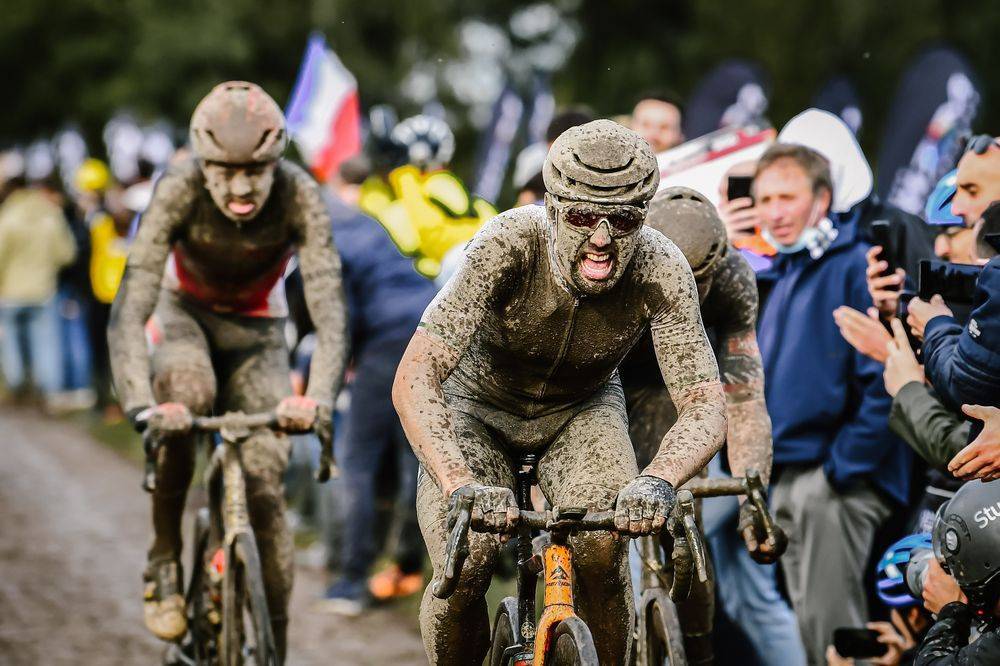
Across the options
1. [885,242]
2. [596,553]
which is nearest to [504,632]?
[596,553]

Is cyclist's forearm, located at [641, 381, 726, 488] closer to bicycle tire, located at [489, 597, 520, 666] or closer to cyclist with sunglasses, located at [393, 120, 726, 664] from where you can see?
cyclist with sunglasses, located at [393, 120, 726, 664]

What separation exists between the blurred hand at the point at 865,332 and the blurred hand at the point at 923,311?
62cm

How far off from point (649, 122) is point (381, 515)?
10.2 feet

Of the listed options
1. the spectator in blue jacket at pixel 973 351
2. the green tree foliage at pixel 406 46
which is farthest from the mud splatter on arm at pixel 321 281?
the green tree foliage at pixel 406 46

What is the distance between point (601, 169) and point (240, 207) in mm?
2321

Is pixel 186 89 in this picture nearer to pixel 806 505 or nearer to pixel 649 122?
pixel 649 122

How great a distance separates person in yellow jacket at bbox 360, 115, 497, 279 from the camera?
371 inches

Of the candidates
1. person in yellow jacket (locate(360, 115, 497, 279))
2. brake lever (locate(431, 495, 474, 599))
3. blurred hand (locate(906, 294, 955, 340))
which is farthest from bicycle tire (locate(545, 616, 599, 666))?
person in yellow jacket (locate(360, 115, 497, 279))

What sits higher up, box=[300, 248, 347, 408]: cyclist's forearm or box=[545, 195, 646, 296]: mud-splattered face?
box=[545, 195, 646, 296]: mud-splattered face

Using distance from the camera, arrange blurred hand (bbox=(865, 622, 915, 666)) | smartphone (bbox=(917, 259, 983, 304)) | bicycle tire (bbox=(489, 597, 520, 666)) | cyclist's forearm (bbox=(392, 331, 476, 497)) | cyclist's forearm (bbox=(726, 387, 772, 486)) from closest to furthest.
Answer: cyclist's forearm (bbox=(392, 331, 476, 497))
bicycle tire (bbox=(489, 597, 520, 666))
smartphone (bbox=(917, 259, 983, 304))
cyclist's forearm (bbox=(726, 387, 772, 486))
blurred hand (bbox=(865, 622, 915, 666))

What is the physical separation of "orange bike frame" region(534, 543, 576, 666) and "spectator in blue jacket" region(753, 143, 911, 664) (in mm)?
2174

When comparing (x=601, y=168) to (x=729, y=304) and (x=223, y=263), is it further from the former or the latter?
(x=223, y=263)

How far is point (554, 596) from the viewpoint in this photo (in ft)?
14.9

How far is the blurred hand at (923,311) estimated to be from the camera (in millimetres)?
5152
